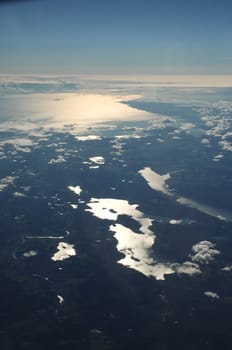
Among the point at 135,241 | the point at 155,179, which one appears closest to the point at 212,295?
the point at 135,241

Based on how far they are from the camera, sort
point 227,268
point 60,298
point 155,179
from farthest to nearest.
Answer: point 155,179 → point 227,268 → point 60,298

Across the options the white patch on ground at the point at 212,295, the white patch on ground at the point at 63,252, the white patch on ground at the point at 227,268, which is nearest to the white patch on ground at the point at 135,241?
the white patch on ground at the point at 227,268

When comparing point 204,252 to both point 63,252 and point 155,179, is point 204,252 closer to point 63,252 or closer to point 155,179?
point 63,252

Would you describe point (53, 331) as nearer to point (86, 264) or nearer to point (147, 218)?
point (86, 264)

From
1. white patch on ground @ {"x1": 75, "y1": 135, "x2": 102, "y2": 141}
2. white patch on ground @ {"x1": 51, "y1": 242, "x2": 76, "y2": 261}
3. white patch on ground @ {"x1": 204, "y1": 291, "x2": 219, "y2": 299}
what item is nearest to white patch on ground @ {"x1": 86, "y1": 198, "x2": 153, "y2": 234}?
white patch on ground @ {"x1": 51, "y1": 242, "x2": 76, "y2": 261}

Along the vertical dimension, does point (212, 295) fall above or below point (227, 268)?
below

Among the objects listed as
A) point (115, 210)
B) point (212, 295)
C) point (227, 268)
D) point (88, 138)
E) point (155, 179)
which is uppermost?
point (88, 138)
